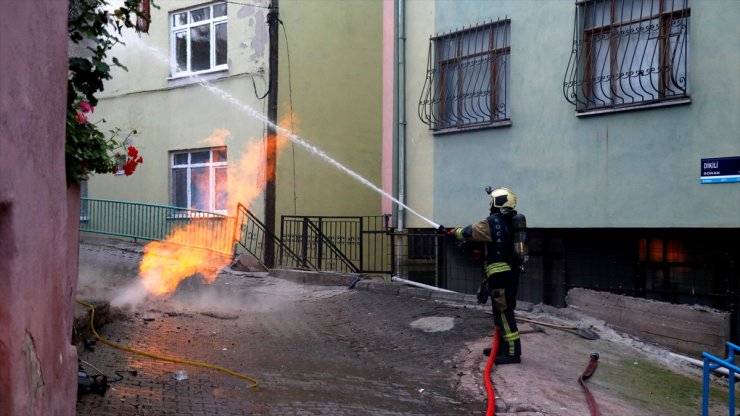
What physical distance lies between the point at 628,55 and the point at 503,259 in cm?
392

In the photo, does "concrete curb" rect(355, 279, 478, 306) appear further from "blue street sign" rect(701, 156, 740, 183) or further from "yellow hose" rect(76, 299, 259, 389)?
"yellow hose" rect(76, 299, 259, 389)

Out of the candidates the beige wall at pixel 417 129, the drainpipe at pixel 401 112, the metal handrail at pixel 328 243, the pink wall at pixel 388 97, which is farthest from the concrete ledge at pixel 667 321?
the metal handrail at pixel 328 243

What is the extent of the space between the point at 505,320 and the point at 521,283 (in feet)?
13.0

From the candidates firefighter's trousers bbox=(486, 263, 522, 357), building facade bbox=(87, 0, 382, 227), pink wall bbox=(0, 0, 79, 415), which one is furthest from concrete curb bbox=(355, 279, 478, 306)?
pink wall bbox=(0, 0, 79, 415)

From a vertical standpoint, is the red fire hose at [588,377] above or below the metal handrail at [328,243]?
below

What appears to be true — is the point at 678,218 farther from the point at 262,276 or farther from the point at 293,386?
the point at 262,276

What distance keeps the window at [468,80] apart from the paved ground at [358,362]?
117 inches

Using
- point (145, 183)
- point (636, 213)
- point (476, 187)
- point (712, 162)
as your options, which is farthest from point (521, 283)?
point (145, 183)

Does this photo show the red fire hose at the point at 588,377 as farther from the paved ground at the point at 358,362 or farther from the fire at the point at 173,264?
the fire at the point at 173,264

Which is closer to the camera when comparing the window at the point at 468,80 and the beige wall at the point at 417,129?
the window at the point at 468,80

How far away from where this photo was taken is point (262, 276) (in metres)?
13.4

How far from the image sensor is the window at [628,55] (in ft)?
29.2

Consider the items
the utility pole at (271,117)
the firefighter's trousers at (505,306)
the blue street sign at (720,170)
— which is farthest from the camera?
the utility pole at (271,117)

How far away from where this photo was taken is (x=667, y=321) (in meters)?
8.52
